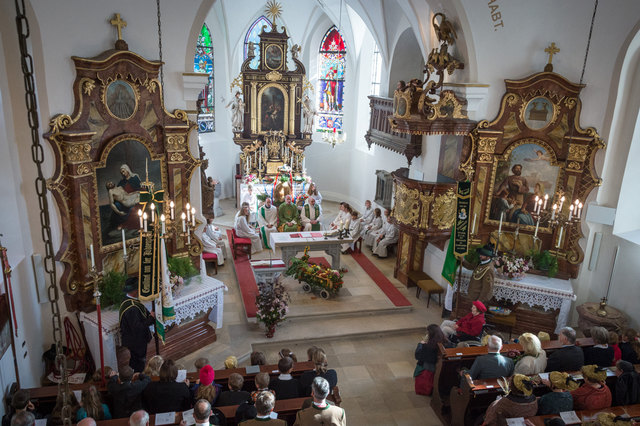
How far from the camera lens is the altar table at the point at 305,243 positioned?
40.7 feet

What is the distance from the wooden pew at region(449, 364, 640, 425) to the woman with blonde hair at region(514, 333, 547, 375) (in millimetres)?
125

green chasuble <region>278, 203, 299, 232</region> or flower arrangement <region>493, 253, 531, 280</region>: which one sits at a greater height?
flower arrangement <region>493, 253, 531, 280</region>

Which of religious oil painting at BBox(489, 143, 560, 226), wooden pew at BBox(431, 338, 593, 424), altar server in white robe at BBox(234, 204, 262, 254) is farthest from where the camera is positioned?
altar server in white robe at BBox(234, 204, 262, 254)

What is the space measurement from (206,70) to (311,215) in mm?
8213

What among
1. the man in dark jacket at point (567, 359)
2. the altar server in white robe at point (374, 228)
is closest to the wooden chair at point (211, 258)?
the altar server in white robe at point (374, 228)

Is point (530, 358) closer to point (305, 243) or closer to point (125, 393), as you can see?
point (125, 393)

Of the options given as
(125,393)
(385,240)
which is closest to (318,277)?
(385,240)

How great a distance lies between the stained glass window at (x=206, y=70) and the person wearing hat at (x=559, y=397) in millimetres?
15911

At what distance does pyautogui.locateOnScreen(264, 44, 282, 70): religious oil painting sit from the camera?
1792 centimetres

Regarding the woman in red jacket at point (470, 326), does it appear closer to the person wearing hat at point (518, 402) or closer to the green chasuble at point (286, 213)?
the person wearing hat at point (518, 402)

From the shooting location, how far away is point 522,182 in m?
10.6

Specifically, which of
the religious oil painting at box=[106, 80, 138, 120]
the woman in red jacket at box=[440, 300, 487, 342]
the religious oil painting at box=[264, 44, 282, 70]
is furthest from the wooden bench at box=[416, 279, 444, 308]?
the religious oil painting at box=[264, 44, 282, 70]

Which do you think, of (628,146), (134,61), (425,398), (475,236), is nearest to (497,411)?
(425,398)

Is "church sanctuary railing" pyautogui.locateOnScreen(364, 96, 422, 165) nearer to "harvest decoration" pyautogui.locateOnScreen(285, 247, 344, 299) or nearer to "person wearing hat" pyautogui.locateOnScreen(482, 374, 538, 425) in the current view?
"harvest decoration" pyautogui.locateOnScreen(285, 247, 344, 299)
